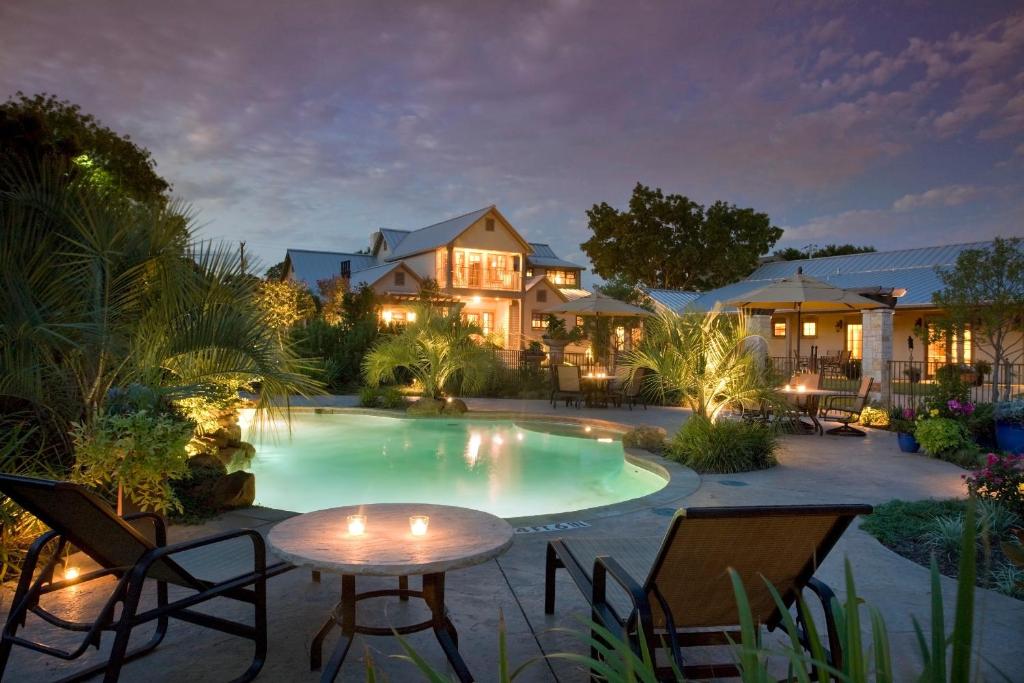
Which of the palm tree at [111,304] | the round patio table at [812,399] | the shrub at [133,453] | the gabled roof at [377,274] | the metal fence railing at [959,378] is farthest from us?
the gabled roof at [377,274]

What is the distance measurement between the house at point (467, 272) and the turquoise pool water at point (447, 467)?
15.3 m

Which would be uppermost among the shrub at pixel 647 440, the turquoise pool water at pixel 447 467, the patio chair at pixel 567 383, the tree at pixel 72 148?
the tree at pixel 72 148

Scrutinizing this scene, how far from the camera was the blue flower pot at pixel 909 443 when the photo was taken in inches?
361

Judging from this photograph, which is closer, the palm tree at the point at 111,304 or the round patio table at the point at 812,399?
the palm tree at the point at 111,304

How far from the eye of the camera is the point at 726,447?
7938mm

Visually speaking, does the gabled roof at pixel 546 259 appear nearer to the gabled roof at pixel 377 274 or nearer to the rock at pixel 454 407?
the gabled roof at pixel 377 274

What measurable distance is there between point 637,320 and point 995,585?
55.5 feet

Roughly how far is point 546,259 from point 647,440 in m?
33.8

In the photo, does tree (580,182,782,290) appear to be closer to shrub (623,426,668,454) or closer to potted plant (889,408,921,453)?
potted plant (889,408,921,453)

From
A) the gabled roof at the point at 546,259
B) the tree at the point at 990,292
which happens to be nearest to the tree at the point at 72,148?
the tree at the point at 990,292

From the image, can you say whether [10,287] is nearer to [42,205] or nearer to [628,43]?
[42,205]

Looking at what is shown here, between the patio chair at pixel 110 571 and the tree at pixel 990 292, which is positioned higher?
the tree at pixel 990 292

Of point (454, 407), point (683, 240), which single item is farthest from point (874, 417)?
point (683, 240)

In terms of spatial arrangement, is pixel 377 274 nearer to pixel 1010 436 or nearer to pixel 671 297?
pixel 671 297
